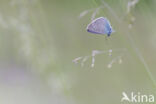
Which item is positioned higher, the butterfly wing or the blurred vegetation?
the blurred vegetation

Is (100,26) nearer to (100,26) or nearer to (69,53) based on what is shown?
(100,26)

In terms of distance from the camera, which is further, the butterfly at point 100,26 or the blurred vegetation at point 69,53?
the blurred vegetation at point 69,53

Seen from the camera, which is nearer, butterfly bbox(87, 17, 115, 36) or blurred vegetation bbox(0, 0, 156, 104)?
butterfly bbox(87, 17, 115, 36)

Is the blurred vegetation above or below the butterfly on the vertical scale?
above

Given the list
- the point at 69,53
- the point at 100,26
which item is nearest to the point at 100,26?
the point at 100,26

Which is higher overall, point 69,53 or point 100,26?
point 69,53

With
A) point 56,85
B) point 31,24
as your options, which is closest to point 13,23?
point 31,24

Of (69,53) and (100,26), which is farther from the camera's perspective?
(69,53)

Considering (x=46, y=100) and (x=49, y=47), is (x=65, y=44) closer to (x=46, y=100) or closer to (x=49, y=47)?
(x=46, y=100)

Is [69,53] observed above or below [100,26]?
above
